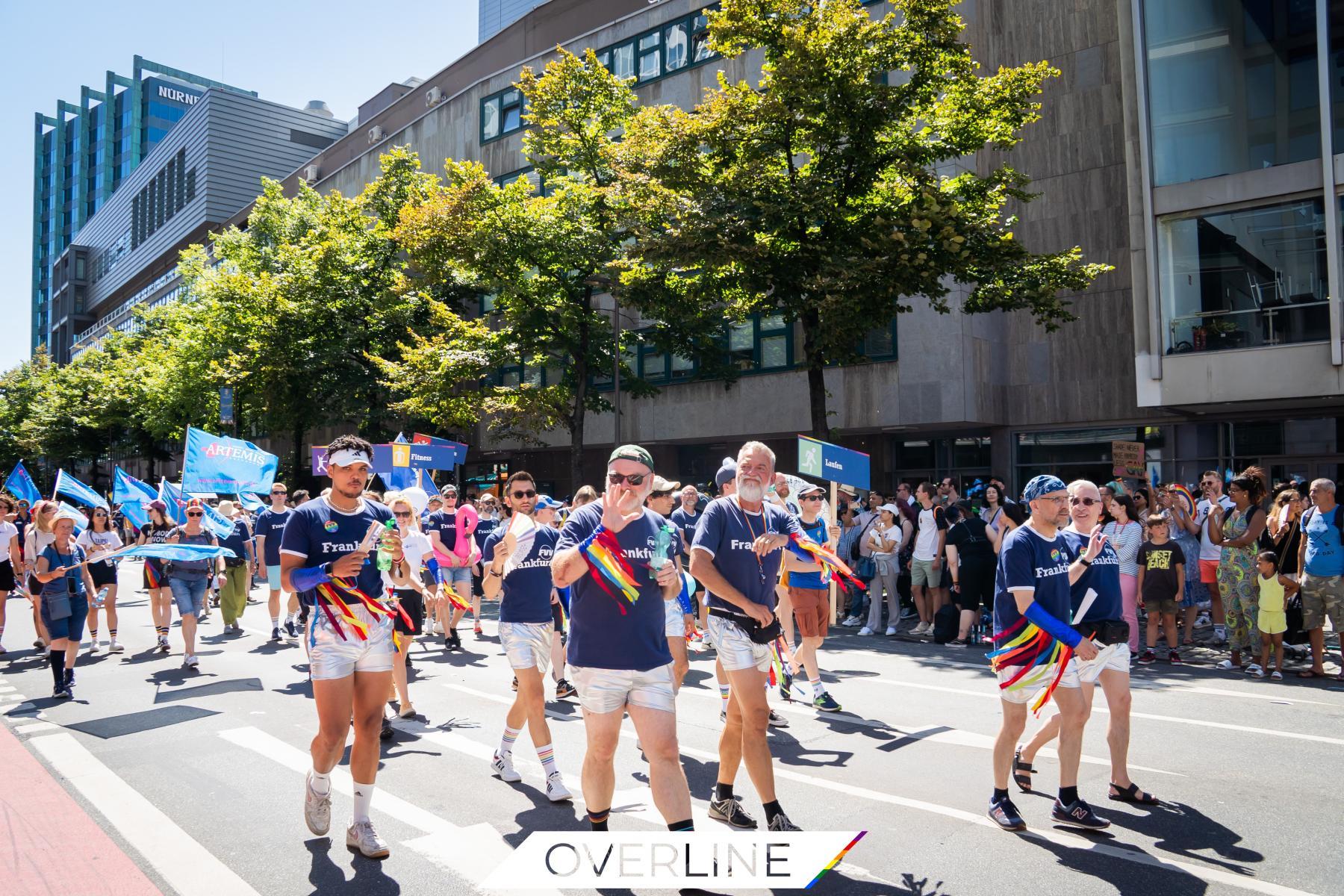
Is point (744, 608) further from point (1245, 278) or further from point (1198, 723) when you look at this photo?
point (1245, 278)

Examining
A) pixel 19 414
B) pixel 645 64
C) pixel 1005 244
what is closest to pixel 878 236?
pixel 1005 244

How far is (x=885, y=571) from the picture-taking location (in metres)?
14.2

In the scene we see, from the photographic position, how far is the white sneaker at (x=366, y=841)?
496 cm

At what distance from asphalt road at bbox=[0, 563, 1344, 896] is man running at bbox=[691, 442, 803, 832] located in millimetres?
419

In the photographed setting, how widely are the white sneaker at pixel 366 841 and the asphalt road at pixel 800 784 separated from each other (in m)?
0.07

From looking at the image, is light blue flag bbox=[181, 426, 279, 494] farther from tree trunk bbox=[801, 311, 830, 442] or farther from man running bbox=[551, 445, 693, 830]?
man running bbox=[551, 445, 693, 830]

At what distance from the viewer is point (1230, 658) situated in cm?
1070

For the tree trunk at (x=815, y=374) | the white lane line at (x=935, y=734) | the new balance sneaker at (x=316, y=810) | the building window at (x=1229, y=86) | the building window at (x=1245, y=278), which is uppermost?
the building window at (x=1229, y=86)

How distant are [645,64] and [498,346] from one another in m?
10.8

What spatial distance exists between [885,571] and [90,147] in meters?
144

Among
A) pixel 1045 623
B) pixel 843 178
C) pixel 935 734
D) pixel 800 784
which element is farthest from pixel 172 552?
pixel 843 178

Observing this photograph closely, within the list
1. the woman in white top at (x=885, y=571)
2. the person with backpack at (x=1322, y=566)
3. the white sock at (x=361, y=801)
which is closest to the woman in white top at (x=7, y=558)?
the white sock at (x=361, y=801)

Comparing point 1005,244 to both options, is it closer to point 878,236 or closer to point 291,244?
point 878,236

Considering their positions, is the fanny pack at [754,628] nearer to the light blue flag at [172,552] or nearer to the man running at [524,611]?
the man running at [524,611]
